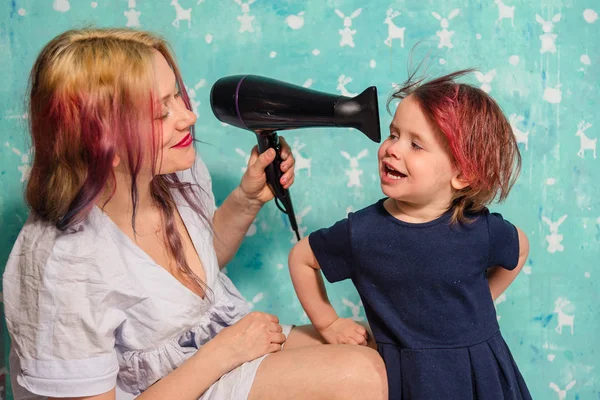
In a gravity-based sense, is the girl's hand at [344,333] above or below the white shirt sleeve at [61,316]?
below

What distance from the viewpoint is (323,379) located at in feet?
3.97

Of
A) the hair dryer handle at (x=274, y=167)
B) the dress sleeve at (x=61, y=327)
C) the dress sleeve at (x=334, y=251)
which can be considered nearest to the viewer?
the dress sleeve at (x=61, y=327)

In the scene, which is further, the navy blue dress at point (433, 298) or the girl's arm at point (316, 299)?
the girl's arm at point (316, 299)

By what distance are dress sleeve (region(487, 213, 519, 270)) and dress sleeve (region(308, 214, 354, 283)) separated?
242 millimetres

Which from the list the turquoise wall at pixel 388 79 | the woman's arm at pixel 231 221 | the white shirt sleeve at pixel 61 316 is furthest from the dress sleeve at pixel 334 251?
the turquoise wall at pixel 388 79

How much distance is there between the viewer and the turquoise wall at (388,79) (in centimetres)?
174

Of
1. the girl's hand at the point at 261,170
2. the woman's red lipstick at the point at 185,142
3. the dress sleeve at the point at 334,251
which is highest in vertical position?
the woman's red lipstick at the point at 185,142

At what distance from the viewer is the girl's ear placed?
1226 mm

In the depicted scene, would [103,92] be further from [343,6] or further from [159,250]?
[343,6]

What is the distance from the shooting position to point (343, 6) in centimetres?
174

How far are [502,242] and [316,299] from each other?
0.35m

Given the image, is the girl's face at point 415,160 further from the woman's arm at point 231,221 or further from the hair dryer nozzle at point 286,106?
the woman's arm at point 231,221

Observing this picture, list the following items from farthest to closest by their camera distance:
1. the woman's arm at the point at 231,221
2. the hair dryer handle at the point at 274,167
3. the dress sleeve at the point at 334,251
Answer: the woman's arm at the point at 231,221, the hair dryer handle at the point at 274,167, the dress sleeve at the point at 334,251

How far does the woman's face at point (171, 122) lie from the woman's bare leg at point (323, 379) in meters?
0.38
